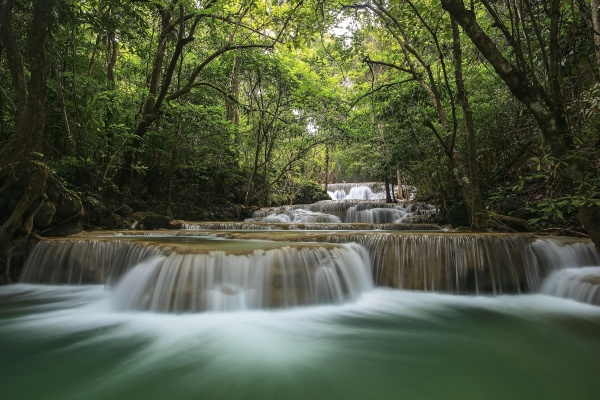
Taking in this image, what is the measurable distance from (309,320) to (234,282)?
128cm

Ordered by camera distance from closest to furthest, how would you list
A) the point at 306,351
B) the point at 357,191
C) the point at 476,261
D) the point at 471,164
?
1. the point at 306,351
2. the point at 476,261
3. the point at 471,164
4. the point at 357,191

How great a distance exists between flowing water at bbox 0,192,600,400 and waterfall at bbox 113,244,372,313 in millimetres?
18

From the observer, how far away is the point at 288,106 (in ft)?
49.0

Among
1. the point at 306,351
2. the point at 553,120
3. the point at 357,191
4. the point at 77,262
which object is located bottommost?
the point at 306,351

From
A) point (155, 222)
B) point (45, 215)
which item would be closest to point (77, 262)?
point (45, 215)

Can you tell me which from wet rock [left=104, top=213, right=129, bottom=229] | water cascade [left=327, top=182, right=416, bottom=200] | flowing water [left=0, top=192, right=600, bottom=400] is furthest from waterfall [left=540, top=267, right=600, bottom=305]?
water cascade [left=327, top=182, right=416, bottom=200]

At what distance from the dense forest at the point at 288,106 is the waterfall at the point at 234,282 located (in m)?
2.89

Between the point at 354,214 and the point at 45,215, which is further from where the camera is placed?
the point at 354,214

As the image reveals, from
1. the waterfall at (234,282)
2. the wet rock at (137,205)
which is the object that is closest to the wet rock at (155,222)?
the wet rock at (137,205)

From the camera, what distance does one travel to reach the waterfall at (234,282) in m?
4.77

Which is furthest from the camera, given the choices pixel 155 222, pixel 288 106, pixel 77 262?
pixel 288 106

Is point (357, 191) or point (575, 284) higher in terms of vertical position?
point (357, 191)

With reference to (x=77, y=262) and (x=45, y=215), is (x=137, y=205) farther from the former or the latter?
(x=77, y=262)

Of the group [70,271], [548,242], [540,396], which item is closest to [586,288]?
[548,242]
